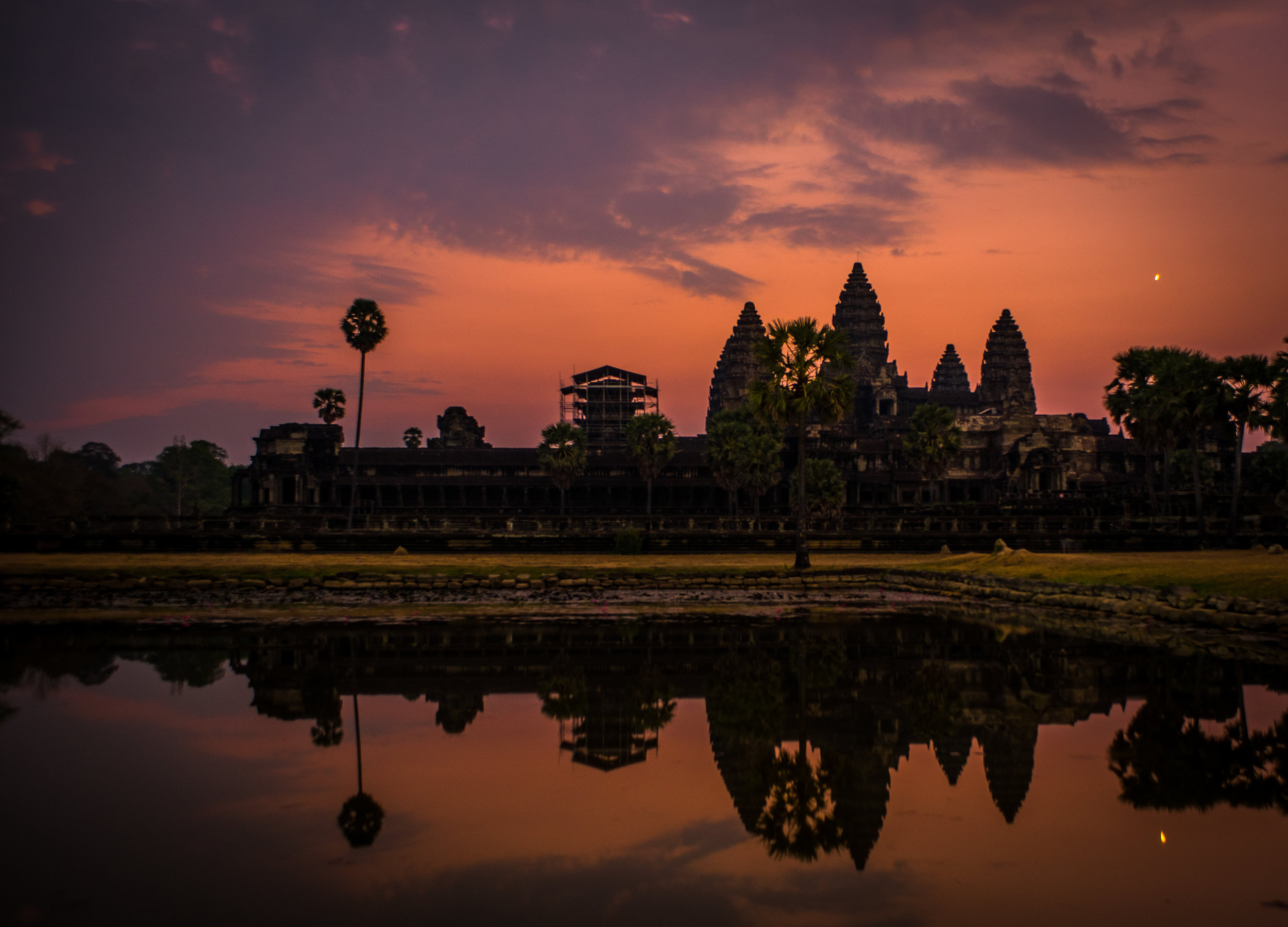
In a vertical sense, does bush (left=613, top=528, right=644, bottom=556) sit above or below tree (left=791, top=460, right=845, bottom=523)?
below

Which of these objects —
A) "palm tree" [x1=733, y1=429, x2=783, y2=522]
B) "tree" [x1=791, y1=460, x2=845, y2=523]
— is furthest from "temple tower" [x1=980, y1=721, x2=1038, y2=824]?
"palm tree" [x1=733, y1=429, x2=783, y2=522]

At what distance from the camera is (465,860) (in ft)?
25.1

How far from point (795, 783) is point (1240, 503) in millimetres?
64982

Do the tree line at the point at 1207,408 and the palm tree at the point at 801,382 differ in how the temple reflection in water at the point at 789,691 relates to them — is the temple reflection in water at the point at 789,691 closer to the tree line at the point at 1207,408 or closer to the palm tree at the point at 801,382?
the palm tree at the point at 801,382

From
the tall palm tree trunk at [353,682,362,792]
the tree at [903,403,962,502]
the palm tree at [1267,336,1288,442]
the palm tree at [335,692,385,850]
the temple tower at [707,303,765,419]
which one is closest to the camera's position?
the palm tree at [335,692,385,850]

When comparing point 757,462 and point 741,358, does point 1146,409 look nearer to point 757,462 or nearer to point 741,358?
point 757,462

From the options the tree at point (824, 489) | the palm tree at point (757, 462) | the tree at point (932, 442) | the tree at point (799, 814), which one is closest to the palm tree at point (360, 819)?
the tree at point (799, 814)

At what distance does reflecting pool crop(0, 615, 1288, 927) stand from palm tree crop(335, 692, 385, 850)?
3 cm

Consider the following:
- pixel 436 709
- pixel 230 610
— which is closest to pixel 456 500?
pixel 230 610

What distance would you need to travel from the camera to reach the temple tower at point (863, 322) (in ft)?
410

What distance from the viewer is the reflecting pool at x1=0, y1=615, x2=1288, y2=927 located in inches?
273

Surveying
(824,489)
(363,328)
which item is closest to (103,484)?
(363,328)

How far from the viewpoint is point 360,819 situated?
870 cm

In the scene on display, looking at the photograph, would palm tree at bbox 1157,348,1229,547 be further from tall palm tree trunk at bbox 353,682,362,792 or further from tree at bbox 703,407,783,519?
tall palm tree trunk at bbox 353,682,362,792
